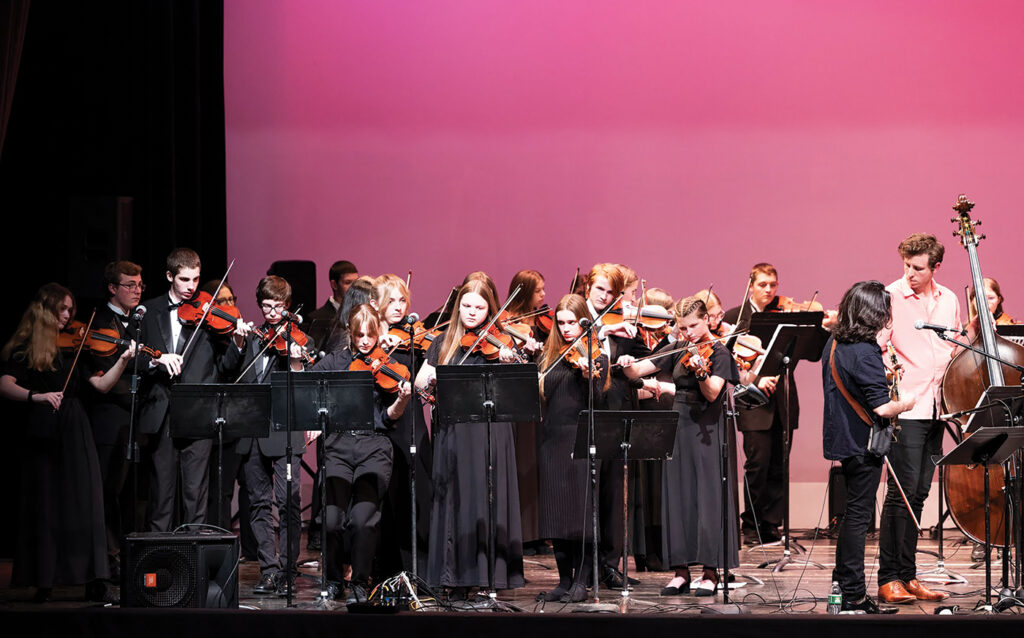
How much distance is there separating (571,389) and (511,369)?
23.0 inches

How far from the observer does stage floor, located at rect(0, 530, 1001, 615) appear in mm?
5121

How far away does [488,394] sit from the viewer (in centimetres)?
486

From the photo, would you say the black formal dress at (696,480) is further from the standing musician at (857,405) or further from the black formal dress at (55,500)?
the black formal dress at (55,500)

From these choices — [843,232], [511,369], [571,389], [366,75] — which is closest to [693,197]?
[843,232]

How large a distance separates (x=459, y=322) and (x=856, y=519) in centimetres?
195

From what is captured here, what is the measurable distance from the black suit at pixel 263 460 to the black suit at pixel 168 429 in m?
0.15

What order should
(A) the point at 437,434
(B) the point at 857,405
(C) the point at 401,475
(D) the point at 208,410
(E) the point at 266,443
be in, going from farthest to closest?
(E) the point at 266,443
(C) the point at 401,475
(A) the point at 437,434
(D) the point at 208,410
(B) the point at 857,405

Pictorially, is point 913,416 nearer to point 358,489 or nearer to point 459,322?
point 459,322

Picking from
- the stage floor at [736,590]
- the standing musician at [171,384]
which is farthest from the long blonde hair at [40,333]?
the stage floor at [736,590]

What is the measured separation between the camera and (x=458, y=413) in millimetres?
4875

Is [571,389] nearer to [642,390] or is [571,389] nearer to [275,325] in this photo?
[642,390]

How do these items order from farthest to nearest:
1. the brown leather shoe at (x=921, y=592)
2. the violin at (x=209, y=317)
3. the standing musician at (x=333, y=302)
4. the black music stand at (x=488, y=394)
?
the standing musician at (x=333, y=302) → the violin at (x=209, y=317) → the brown leather shoe at (x=921, y=592) → the black music stand at (x=488, y=394)

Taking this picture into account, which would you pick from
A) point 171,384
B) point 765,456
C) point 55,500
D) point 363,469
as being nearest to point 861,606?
point 363,469

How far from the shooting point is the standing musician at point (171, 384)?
5629mm
